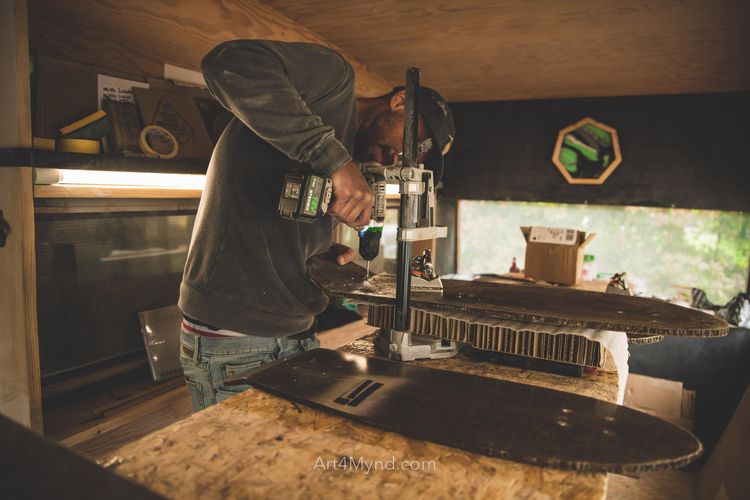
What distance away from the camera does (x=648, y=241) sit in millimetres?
4285

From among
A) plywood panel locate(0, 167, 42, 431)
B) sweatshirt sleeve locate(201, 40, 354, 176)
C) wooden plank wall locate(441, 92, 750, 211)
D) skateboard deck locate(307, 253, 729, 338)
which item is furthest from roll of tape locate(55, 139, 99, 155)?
wooden plank wall locate(441, 92, 750, 211)

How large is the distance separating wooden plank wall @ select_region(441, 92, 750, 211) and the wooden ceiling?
10.8 inches

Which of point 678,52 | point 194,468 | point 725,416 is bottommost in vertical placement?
point 725,416

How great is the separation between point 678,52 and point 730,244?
197 centimetres

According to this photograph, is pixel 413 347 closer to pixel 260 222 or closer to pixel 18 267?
pixel 260 222

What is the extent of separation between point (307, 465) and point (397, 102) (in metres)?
1.23

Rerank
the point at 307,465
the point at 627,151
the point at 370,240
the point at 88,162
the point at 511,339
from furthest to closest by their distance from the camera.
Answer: the point at 627,151 < the point at 88,162 < the point at 370,240 < the point at 511,339 < the point at 307,465

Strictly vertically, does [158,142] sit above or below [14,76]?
below

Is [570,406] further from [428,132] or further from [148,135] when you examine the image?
[148,135]

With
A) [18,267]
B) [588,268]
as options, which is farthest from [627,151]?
[18,267]

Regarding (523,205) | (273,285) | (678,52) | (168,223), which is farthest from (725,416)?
(168,223)

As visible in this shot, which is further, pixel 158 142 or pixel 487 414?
pixel 158 142

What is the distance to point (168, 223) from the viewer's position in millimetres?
2359

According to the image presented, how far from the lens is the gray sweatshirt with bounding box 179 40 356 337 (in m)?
1.23
